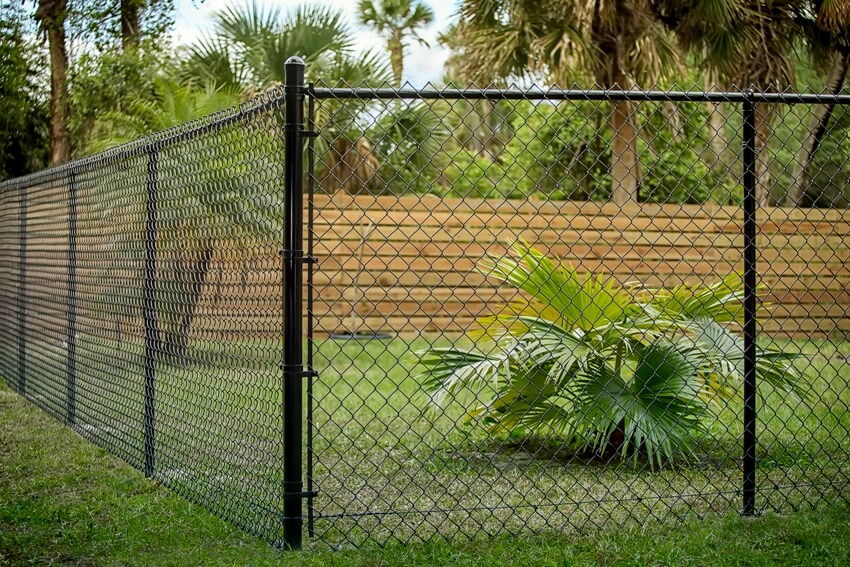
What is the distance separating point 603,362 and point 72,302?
3.68m

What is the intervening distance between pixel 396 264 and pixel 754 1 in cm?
680

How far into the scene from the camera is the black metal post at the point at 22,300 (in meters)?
7.59

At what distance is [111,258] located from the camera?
5438 millimetres

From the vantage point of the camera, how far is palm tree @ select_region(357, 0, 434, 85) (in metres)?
25.7

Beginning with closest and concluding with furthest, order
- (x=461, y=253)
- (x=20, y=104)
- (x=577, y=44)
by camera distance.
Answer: (x=461, y=253) < (x=577, y=44) < (x=20, y=104)

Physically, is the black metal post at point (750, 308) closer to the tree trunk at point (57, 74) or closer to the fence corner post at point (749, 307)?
the fence corner post at point (749, 307)

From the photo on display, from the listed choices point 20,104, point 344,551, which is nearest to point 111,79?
point 20,104

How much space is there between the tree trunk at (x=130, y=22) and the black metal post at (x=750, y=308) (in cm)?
1079

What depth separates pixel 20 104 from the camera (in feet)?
42.2

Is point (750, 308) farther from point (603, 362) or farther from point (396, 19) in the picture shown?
point (396, 19)

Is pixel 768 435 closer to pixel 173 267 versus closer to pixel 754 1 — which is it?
pixel 173 267

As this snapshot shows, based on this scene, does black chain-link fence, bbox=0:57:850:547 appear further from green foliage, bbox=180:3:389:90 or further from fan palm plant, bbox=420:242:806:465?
green foliage, bbox=180:3:389:90

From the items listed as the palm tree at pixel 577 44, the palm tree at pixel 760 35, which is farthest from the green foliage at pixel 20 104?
the palm tree at pixel 760 35

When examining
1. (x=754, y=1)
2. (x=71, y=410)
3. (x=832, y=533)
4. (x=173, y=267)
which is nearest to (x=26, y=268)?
(x=71, y=410)
